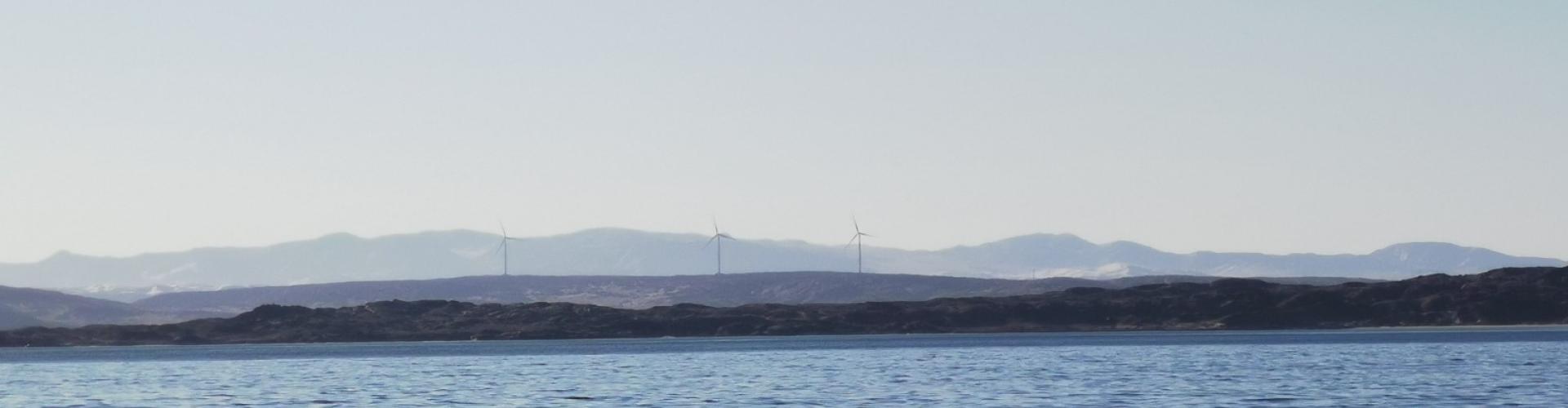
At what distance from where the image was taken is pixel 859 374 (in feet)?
297

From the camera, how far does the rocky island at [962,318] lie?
183 meters

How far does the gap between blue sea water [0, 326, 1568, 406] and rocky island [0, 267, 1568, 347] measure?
31459 millimetres

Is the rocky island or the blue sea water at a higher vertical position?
the rocky island

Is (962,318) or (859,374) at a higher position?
(962,318)

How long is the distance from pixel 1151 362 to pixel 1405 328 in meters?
84.4

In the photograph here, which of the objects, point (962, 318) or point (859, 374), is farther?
point (962, 318)

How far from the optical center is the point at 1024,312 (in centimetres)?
19775

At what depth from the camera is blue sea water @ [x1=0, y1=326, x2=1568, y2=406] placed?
70875mm

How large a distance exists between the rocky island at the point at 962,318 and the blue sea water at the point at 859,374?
31459mm

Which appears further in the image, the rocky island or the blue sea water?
the rocky island

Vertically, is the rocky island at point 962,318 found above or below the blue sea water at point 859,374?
above

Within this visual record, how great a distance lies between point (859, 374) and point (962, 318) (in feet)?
347

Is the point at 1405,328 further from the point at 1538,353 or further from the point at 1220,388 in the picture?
the point at 1220,388

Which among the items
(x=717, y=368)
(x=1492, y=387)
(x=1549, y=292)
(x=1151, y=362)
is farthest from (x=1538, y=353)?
(x=1549, y=292)
